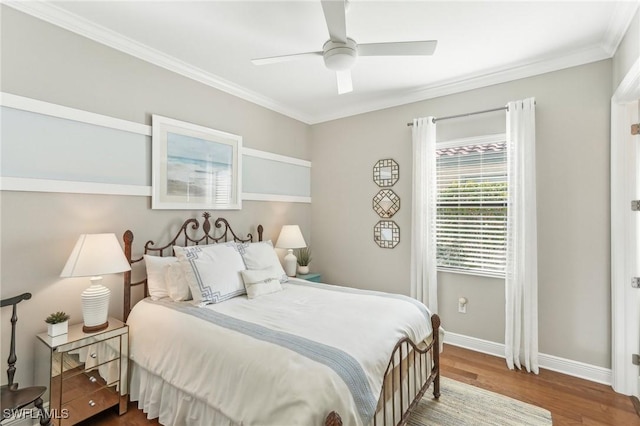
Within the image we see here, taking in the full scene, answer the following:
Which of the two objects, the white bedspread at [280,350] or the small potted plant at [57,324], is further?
the small potted plant at [57,324]

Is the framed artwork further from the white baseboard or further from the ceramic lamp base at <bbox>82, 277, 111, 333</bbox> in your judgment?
the white baseboard

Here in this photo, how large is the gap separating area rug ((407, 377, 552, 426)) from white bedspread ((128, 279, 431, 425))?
0.54 m

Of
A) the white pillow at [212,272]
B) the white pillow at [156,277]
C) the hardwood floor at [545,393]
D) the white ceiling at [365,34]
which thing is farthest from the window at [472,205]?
the white pillow at [156,277]

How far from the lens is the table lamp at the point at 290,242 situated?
3580 millimetres

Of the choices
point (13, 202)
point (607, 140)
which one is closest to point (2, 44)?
point (13, 202)

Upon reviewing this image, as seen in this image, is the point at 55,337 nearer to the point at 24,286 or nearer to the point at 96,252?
the point at 24,286

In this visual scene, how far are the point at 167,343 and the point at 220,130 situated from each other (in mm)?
2169

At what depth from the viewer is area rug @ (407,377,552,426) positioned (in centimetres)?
202

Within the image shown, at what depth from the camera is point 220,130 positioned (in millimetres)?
3197

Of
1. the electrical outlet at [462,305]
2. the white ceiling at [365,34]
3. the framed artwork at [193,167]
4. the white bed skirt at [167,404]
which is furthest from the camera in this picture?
the electrical outlet at [462,305]

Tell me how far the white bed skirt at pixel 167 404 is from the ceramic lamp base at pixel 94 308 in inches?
15.3

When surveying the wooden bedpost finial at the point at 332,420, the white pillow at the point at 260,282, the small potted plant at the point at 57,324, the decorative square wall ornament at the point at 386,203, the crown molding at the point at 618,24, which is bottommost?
the wooden bedpost finial at the point at 332,420

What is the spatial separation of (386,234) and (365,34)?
2211mm

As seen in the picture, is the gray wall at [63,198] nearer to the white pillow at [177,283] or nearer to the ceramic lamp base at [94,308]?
the ceramic lamp base at [94,308]
